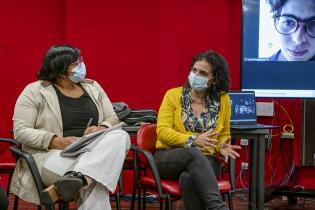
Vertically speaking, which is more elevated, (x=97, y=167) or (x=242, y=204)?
(x=97, y=167)

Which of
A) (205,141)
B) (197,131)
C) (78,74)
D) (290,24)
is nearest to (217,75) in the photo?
(197,131)

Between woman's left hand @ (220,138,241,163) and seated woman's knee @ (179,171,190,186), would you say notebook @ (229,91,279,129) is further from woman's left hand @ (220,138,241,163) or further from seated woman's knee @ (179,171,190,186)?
seated woman's knee @ (179,171,190,186)

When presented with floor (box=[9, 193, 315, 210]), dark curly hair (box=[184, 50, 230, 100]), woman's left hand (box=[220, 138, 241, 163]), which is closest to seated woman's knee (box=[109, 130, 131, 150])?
woman's left hand (box=[220, 138, 241, 163])

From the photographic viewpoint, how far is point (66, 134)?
10.1ft

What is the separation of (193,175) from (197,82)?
69 cm

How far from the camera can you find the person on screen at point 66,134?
8.82 ft

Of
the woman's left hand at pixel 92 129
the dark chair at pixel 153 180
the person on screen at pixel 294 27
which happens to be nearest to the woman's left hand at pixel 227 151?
the dark chair at pixel 153 180

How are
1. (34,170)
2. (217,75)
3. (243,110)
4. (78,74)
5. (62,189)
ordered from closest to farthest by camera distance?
(62,189) → (34,170) → (78,74) → (217,75) → (243,110)

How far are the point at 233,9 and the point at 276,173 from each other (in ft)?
5.41

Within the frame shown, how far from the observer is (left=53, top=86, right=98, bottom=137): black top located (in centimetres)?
310

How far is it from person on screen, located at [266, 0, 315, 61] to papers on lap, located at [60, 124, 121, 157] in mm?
2355

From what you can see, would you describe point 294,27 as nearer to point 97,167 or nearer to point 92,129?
point 92,129

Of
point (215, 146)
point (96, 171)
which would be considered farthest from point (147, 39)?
point (96, 171)

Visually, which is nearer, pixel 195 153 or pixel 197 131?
pixel 195 153
